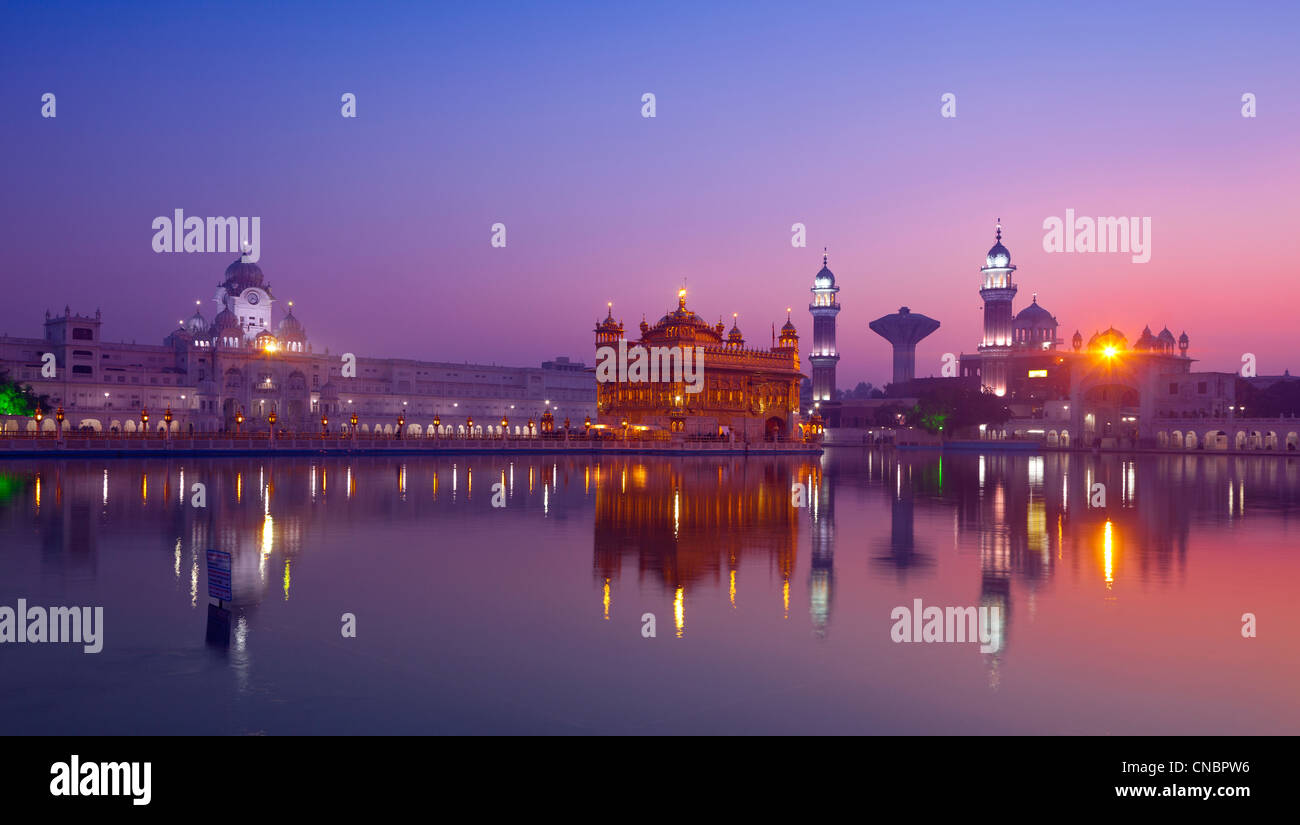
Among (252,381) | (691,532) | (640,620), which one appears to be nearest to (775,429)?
(252,381)

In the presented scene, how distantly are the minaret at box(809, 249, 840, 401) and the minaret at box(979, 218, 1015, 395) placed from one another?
28.2 m

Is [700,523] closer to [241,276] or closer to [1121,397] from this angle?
[1121,397]

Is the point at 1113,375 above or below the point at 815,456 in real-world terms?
above

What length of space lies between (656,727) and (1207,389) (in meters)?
132

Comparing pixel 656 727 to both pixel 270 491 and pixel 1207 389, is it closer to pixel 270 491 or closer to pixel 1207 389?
pixel 270 491

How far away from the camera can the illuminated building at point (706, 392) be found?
276 ft

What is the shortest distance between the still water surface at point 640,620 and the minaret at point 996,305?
15522 centimetres

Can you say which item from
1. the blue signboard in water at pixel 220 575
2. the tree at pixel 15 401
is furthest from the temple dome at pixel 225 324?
the blue signboard in water at pixel 220 575

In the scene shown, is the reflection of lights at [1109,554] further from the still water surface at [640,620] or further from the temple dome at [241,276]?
the temple dome at [241,276]

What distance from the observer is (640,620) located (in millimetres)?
12547
